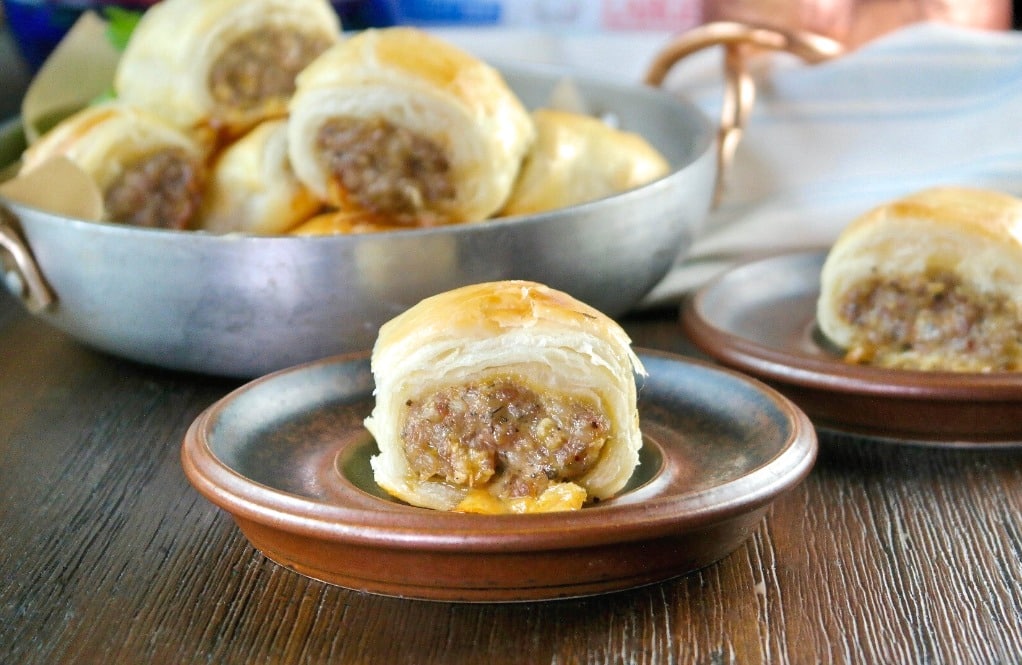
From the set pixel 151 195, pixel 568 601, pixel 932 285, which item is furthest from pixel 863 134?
pixel 568 601

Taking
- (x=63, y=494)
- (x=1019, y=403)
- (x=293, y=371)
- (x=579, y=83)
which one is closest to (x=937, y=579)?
(x=1019, y=403)

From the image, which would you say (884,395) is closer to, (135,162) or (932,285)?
(932,285)

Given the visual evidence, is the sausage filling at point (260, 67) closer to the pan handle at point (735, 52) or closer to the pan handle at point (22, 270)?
the pan handle at point (22, 270)

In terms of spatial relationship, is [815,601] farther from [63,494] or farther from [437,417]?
[63,494]

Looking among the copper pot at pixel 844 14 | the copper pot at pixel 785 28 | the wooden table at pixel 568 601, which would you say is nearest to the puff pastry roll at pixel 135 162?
the wooden table at pixel 568 601

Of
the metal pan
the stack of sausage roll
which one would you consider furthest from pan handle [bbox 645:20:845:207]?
the metal pan

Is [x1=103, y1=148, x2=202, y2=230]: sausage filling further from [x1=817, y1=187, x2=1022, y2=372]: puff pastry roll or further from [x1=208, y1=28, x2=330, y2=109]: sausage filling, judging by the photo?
[x1=817, y1=187, x2=1022, y2=372]: puff pastry roll
